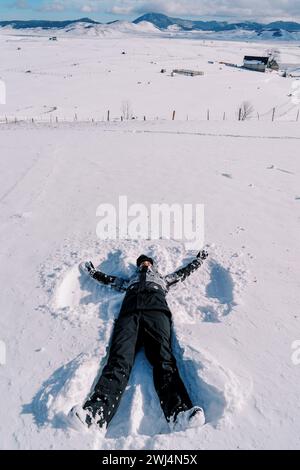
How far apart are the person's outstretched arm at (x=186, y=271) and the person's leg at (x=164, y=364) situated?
3.64ft

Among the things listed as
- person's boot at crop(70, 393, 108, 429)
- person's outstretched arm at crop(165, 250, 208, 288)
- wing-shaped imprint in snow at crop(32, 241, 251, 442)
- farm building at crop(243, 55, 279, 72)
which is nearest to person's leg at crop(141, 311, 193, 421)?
wing-shaped imprint in snow at crop(32, 241, 251, 442)

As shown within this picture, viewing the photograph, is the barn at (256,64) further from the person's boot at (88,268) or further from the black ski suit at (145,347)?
the black ski suit at (145,347)

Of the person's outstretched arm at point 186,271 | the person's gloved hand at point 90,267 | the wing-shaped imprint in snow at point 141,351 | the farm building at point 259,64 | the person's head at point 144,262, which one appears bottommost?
the wing-shaped imprint in snow at point 141,351

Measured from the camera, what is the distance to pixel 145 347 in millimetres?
4969

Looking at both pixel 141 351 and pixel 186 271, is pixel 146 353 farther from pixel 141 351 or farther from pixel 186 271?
pixel 186 271

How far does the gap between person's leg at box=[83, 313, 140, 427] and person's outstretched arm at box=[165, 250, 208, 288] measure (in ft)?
4.18

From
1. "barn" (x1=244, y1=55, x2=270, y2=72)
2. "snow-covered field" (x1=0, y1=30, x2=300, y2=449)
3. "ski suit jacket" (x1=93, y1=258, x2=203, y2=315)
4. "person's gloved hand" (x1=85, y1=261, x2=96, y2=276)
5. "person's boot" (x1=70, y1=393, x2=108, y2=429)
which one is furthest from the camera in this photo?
"barn" (x1=244, y1=55, x2=270, y2=72)

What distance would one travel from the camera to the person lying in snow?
4.07m

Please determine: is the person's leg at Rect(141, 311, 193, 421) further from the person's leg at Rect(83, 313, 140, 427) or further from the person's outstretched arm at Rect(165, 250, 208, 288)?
the person's outstretched arm at Rect(165, 250, 208, 288)

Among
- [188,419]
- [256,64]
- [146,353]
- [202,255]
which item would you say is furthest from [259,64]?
[188,419]

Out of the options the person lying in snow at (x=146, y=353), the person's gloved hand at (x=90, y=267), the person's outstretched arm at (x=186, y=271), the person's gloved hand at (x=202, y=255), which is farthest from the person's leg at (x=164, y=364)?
the person's gloved hand at (x=202, y=255)

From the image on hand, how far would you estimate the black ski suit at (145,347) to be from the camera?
426 centimetres
